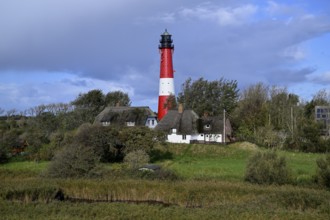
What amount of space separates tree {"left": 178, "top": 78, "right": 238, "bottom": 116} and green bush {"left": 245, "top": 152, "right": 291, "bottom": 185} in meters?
53.5

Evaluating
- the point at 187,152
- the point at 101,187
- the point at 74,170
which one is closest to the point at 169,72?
the point at 187,152

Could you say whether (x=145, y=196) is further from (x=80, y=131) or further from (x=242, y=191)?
(x=80, y=131)

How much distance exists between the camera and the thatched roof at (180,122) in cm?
7175

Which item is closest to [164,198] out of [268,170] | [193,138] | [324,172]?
[268,170]

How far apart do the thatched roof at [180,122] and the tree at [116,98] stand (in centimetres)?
2450

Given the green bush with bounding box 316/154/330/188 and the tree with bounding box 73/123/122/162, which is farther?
the tree with bounding box 73/123/122/162

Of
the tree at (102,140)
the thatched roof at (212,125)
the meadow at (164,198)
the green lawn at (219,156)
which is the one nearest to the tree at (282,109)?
the thatched roof at (212,125)

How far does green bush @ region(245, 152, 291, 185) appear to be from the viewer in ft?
100

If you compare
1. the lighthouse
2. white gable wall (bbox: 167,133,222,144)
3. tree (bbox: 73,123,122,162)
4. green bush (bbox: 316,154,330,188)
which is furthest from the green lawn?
the lighthouse

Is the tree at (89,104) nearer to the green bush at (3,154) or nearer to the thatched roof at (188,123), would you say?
the thatched roof at (188,123)

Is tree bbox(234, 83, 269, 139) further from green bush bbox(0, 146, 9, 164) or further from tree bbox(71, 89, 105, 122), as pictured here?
green bush bbox(0, 146, 9, 164)

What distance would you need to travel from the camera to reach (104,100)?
96625mm

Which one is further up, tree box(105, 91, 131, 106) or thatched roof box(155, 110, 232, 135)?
tree box(105, 91, 131, 106)

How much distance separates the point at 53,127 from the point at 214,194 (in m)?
61.6
